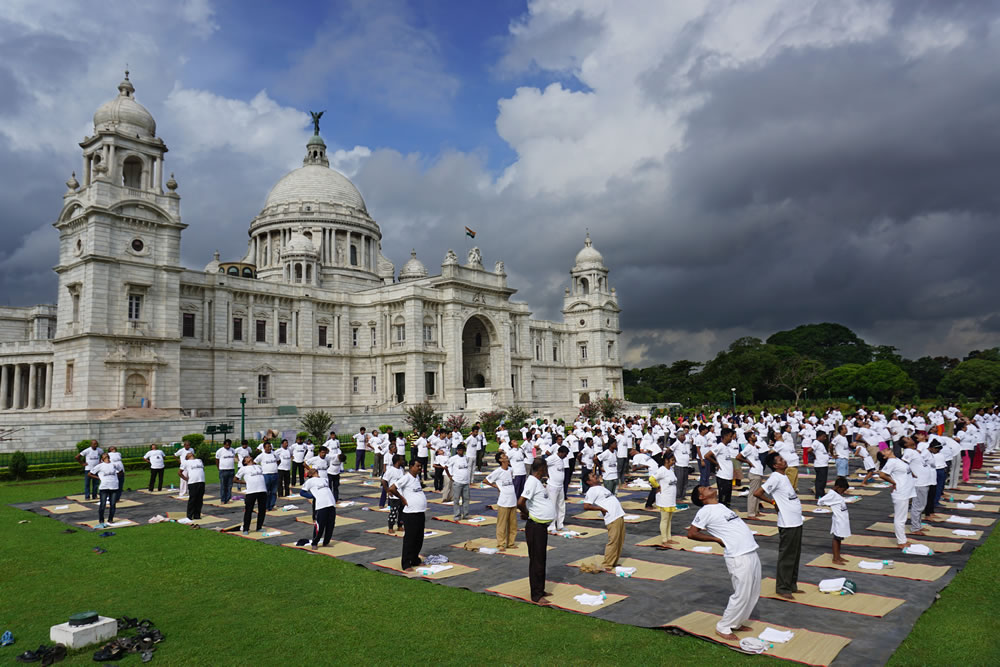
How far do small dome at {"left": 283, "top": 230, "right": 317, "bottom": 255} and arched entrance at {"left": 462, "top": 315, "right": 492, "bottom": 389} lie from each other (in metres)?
16.5

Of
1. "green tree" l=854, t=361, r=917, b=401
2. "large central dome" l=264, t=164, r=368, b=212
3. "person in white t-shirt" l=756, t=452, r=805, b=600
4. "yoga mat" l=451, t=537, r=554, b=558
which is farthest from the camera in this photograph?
"green tree" l=854, t=361, r=917, b=401

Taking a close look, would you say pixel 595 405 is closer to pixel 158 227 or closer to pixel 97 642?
pixel 158 227

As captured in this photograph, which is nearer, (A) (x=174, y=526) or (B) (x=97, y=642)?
(B) (x=97, y=642)

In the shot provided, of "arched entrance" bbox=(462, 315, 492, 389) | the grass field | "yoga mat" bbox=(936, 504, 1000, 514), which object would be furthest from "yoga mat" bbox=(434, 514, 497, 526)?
"arched entrance" bbox=(462, 315, 492, 389)

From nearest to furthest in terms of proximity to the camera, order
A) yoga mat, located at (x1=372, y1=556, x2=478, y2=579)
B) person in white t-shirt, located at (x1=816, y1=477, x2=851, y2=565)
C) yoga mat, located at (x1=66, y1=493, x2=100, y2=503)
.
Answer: person in white t-shirt, located at (x1=816, y1=477, x2=851, y2=565) < yoga mat, located at (x1=372, y1=556, x2=478, y2=579) < yoga mat, located at (x1=66, y1=493, x2=100, y2=503)

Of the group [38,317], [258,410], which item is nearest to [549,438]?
[258,410]

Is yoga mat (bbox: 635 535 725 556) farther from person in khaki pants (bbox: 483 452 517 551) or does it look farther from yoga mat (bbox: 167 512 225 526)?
yoga mat (bbox: 167 512 225 526)

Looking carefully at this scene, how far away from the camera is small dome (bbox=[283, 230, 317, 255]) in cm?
6169

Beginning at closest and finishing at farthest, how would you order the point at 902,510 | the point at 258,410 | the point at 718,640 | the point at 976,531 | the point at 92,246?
the point at 718,640, the point at 902,510, the point at 976,531, the point at 92,246, the point at 258,410

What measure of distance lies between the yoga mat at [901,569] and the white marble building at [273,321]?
126 ft

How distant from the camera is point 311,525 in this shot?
52.1 ft

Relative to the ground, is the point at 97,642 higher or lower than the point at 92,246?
lower

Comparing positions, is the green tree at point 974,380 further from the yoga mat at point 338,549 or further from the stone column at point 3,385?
the stone column at point 3,385

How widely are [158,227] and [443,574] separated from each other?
3803 cm
